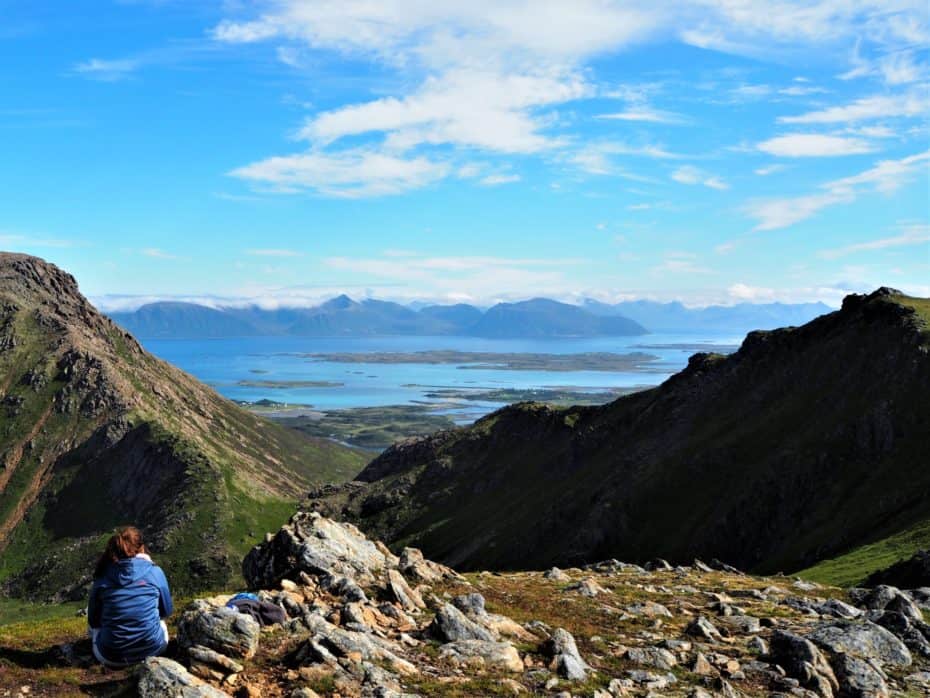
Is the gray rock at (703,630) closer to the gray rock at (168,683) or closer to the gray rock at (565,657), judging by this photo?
the gray rock at (565,657)

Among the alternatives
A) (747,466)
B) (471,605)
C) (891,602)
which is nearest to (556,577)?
(891,602)

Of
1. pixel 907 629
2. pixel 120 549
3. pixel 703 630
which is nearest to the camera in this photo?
pixel 120 549

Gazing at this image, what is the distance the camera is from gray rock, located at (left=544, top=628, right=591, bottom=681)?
73.3ft

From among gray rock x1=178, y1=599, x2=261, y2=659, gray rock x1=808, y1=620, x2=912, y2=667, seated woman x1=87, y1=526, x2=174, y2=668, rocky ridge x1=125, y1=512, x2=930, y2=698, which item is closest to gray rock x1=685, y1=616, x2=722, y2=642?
rocky ridge x1=125, y1=512, x2=930, y2=698

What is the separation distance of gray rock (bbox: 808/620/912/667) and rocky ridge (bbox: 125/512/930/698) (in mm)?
64

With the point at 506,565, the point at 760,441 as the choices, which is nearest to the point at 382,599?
the point at 760,441

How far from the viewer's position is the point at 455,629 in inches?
951

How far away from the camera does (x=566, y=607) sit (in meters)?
33.8

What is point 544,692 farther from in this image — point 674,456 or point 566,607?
point 674,456

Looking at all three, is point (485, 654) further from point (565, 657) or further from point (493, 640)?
point (565, 657)

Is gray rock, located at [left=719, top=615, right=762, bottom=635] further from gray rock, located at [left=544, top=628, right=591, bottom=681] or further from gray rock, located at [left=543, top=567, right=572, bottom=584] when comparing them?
gray rock, located at [left=543, top=567, right=572, bottom=584]

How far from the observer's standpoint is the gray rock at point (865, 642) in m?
26.4

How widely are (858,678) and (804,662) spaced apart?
1.75 metres

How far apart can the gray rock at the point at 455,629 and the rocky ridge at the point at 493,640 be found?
49mm
